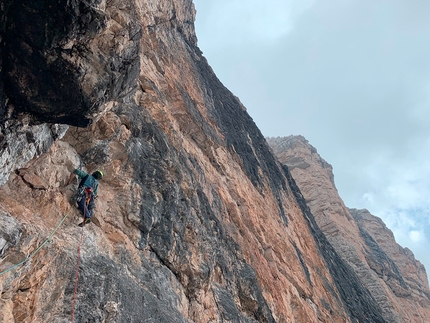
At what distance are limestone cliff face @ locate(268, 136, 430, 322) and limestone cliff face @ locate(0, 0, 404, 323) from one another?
895 inches

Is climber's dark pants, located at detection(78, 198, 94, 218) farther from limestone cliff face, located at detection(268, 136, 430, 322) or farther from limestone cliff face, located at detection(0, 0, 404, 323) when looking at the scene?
limestone cliff face, located at detection(268, 136, 430, 322)

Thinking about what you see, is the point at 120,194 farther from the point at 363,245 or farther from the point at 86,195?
the point at 363,245

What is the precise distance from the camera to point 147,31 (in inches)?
622

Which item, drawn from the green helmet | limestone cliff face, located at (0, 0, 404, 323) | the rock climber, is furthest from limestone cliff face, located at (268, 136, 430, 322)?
the rock climber

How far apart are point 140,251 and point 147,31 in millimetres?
11402

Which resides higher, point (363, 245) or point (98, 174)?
point (363, 245)

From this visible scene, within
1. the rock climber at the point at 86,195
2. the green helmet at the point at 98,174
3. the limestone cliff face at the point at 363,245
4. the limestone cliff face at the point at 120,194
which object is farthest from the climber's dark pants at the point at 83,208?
the limestone cliff face at the point at 363,245

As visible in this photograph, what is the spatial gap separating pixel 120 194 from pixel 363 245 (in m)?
41.5

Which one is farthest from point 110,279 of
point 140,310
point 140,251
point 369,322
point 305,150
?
point 305,150

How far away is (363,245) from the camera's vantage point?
141ft

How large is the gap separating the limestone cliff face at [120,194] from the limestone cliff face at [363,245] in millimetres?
22734

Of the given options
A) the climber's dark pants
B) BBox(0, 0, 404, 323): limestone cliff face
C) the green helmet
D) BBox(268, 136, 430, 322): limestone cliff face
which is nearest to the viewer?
BBox(0, 0, 404, 323): limestone cliff face

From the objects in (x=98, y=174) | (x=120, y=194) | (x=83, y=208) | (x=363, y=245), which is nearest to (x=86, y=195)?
(x=83, y=208)

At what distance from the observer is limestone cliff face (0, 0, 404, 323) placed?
479cm
